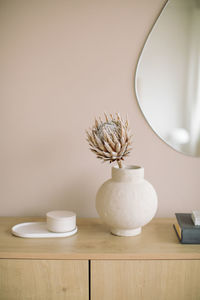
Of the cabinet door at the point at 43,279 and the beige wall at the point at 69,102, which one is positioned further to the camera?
the beige wall at the point at 69,102

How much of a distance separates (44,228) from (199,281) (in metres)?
0.61

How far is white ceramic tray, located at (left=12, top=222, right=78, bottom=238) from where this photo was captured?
1.20 m

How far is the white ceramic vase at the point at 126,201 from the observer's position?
1.17m

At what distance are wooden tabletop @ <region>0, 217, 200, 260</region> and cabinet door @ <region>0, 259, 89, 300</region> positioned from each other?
30 mm

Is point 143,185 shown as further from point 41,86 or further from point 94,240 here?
point 41,86

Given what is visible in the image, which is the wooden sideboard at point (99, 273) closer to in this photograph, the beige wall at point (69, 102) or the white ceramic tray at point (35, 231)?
the white ceramic tray at point (35, 231)

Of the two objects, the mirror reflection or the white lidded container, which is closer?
the white lidded container

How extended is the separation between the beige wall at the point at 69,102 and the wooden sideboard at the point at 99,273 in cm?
40

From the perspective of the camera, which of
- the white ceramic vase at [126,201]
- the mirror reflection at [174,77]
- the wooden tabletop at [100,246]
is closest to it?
the wooden tabletop at [100,246]

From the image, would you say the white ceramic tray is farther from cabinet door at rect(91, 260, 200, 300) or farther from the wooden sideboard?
cabinet door at rect(91, 260, 200, 300)

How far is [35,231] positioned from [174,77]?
889mm

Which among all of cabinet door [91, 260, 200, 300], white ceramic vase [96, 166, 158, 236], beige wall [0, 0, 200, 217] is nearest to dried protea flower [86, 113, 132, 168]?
white ceramic vase [96, 166, 158, 236]

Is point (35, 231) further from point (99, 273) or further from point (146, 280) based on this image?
point (146, 280)

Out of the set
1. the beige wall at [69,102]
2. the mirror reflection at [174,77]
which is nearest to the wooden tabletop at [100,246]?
the beige wall at [69,102]
